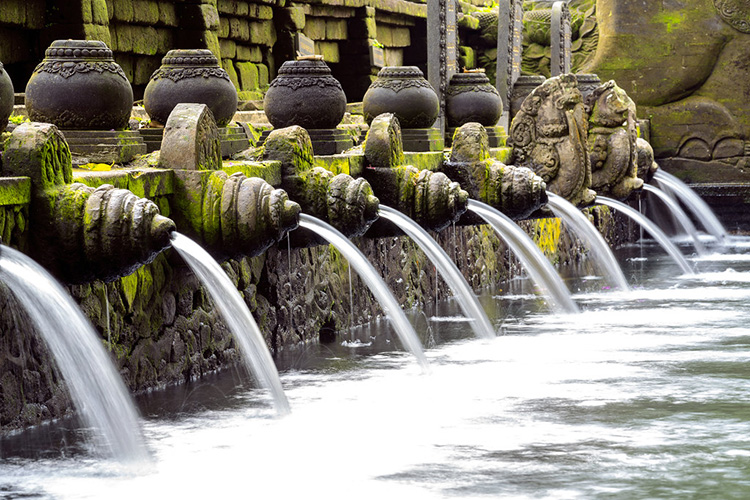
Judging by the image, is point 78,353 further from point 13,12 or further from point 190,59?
point 13,12

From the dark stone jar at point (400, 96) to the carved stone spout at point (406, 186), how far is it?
146cm

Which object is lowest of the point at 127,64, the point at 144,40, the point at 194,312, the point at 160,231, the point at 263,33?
the point at 194,312

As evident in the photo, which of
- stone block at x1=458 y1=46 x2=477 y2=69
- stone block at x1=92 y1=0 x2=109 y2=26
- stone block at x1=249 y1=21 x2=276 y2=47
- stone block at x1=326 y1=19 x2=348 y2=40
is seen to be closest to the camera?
stone block at x1=92 y1=0 x2=109 y2=26

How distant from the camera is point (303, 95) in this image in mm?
8508

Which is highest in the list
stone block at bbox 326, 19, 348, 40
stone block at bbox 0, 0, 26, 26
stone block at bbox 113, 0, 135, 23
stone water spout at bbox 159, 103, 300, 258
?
stone block at bbox 326, 19, 348, 40

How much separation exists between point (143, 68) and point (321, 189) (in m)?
5.16

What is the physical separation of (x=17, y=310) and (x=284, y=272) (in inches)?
108

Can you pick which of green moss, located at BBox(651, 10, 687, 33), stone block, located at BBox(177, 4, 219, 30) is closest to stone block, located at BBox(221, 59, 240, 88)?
stone block, located at BBox(177, 4, 219, 30)

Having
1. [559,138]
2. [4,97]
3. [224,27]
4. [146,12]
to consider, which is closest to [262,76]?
[224,27]

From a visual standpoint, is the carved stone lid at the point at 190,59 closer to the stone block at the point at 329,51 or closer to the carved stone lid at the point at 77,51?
the carved stone lid at the point at 77,51

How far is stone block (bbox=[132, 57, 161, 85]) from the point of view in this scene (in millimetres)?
12062

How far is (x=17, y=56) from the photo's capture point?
10.3 m

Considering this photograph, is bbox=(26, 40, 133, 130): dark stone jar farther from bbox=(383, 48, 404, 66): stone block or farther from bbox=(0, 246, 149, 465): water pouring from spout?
bbox=(383, 48, 404, 66): stone block

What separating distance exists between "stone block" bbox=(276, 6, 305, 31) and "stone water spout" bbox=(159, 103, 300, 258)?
27.9ft
